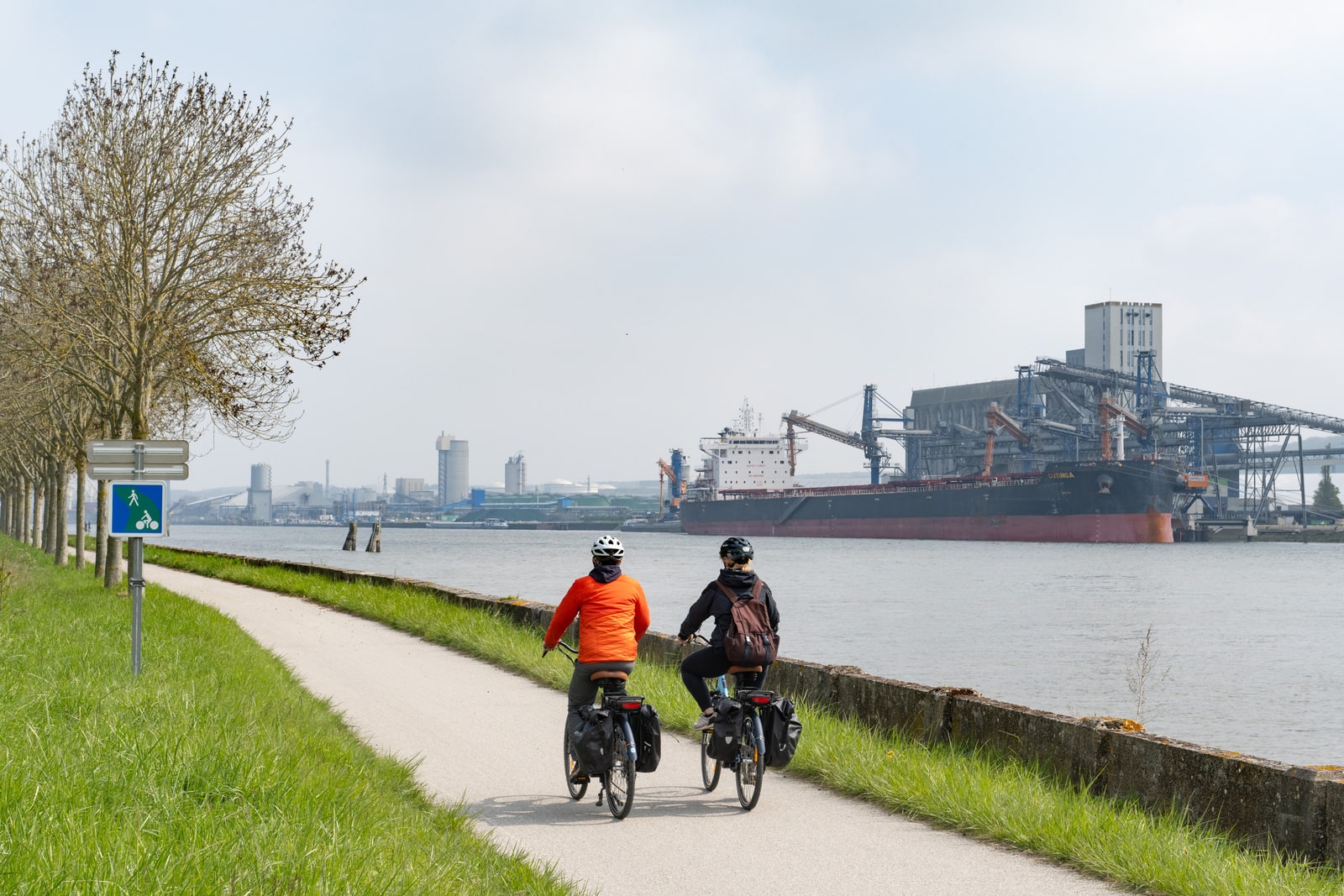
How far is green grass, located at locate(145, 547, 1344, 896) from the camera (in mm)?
5938

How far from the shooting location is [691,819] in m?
7.38

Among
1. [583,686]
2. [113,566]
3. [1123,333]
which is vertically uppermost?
[1123,333]

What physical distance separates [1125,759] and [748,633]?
8.06 ft

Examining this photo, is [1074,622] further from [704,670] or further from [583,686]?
[583,686]

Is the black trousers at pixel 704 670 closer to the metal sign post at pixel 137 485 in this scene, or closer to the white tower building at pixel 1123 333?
the metal sign post at pixel 137 485

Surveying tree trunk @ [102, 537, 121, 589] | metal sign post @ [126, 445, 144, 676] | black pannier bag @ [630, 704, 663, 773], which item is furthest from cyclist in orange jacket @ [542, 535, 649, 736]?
tree trunk @ [102, 537, 121, 589]

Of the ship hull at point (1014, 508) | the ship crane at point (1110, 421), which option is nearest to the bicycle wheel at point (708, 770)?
the ship hull at point (1014, 508)

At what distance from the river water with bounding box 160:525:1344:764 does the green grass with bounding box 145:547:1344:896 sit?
7401 millimetres

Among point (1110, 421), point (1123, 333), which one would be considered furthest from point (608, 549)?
point (1123, 333)

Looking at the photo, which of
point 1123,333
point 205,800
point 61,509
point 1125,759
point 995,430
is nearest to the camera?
point 205,800

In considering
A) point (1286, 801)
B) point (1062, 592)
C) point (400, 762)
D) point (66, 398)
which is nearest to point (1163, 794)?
point (1286, 801)

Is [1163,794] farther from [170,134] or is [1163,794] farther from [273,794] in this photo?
[170,134]

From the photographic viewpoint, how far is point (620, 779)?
7.42 meters

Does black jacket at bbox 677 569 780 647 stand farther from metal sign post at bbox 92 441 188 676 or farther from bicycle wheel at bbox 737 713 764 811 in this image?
metal sign post at bbox 92 441 188 676
